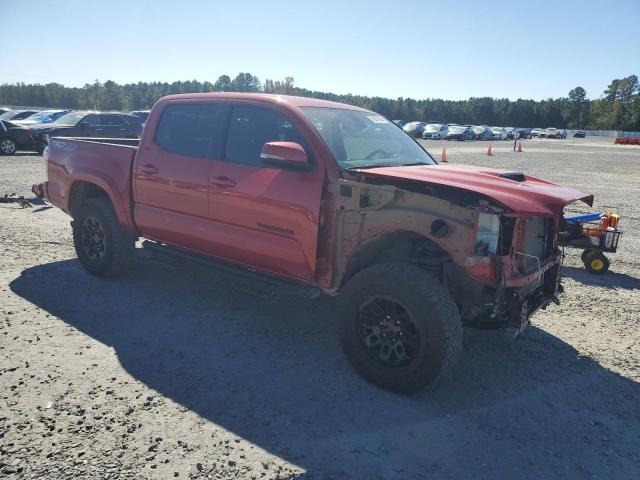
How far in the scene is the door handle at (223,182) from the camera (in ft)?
14.5

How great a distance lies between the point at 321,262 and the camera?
13.3ft

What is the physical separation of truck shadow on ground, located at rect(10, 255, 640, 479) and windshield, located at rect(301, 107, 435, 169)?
1.55 meters

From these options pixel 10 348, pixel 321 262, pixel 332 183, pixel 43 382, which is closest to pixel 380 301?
pixel 321 262

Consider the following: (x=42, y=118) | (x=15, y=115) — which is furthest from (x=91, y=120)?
(x=15, y=115)

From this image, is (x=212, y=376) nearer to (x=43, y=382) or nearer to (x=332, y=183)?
(x=43, y=382)

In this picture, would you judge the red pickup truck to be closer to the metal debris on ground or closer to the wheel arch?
the wheel arch

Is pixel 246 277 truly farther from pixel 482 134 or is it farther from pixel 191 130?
pixel 482 134

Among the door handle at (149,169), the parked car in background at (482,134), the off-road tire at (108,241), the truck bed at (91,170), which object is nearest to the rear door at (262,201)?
the door handle at (149,169)

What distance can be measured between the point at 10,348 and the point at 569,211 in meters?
9.53

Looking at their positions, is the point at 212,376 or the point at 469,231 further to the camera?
the point at 212,376

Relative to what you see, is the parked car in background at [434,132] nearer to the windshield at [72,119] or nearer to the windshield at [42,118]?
the windshield at [42,118]

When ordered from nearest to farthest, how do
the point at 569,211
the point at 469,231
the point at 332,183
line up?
the point at 469,231, the point at 332,183, the point at 569,211

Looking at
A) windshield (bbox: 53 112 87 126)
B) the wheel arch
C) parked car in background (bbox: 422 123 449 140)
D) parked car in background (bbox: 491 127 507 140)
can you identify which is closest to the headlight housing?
the wheel arch

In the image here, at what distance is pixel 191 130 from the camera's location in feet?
16.4
